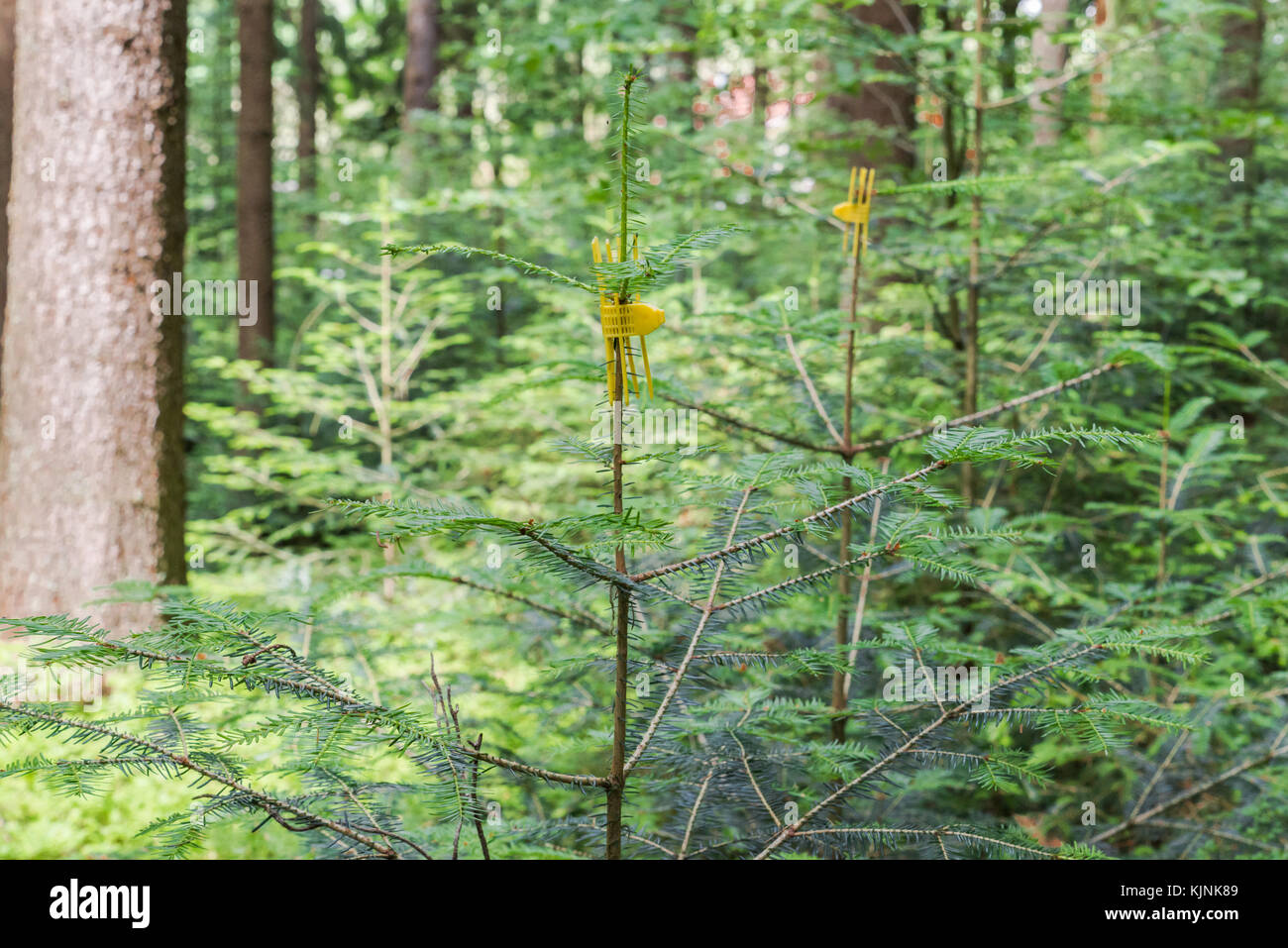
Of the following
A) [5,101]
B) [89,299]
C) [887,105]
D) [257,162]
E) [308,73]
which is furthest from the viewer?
[308,73]

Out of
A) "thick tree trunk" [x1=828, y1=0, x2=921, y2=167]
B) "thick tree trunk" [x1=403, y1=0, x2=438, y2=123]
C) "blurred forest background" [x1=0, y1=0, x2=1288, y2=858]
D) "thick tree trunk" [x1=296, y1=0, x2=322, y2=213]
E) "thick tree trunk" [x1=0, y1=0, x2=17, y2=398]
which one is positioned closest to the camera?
"blurred forest background" [x1=0, y1=0, x2=1288, y2=858]

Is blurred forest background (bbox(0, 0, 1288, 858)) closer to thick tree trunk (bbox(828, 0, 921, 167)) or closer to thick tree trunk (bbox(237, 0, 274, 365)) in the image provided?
thick tree trunk (bbox(828, 0, 921, 167))

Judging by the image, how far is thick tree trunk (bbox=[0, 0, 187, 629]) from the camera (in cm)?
383

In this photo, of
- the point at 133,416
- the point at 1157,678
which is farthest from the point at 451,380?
the point at 1157,678

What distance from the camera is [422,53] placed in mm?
10578

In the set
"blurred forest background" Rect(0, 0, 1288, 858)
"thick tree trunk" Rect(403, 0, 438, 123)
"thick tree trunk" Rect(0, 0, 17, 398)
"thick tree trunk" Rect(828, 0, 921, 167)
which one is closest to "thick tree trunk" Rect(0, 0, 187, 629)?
"blurred forest background" Rect(0, 0, 1288, 858)

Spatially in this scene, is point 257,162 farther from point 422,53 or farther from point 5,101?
point 422,53

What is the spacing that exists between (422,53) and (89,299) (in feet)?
26.3

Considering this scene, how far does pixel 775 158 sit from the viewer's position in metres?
3.85

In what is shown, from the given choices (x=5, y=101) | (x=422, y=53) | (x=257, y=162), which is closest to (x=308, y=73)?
(x=422, y=53)

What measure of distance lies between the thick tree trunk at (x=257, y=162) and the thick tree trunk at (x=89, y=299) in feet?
12.4

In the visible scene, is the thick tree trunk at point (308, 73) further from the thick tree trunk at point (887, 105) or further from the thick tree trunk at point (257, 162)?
A: the thick tree trunk at point (887, 105)

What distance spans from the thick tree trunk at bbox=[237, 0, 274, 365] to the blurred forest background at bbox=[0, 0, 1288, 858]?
2.68 m

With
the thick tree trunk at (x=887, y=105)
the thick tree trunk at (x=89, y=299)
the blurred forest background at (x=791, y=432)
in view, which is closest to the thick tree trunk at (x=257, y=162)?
the blurred forest background at (x=791, y=432)
